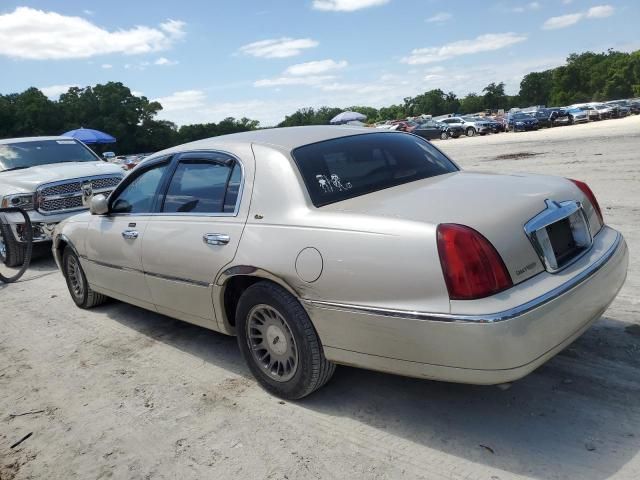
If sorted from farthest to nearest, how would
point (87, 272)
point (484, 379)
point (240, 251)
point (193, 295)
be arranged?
1. point (87, 272)
2. point (193, 295)
3. point (240, 251)
4. point (484, 379)

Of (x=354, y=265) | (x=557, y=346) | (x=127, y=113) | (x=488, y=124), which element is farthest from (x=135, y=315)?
(x=127, y=113)

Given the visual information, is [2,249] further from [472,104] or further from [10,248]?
[472,104]

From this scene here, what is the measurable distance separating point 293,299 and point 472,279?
106 centimetres

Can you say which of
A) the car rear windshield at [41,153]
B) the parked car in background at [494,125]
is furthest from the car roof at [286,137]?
the parked car in background at [494,125]

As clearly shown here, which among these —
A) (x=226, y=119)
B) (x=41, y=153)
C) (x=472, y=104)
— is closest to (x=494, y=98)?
(x=472, y=104)

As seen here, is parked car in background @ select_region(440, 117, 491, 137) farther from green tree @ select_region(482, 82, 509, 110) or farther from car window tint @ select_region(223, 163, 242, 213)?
green tree @ select_region(482, 82, 509, 110)

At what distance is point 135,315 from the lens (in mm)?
5473

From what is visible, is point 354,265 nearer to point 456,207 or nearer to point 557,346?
point 456,207

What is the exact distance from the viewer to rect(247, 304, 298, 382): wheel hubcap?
331 centimetres

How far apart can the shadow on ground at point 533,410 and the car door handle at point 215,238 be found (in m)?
1.00

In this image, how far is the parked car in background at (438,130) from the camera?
42.3 metres

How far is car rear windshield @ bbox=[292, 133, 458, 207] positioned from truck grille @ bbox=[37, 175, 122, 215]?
18.9 feet

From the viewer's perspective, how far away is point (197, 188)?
4.00 metres

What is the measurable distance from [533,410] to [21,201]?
785cm
